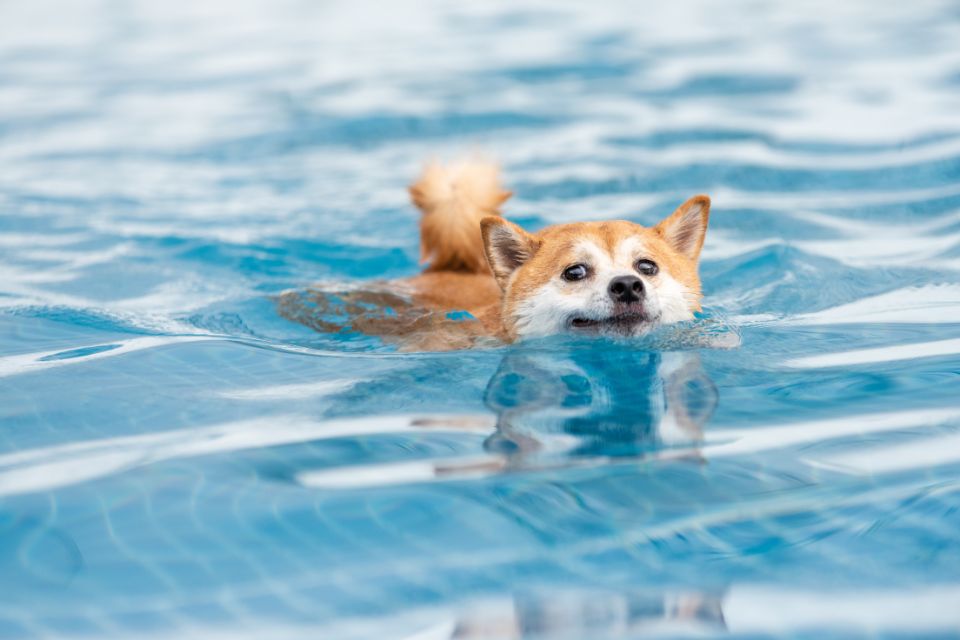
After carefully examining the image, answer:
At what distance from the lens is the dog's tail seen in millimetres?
6102

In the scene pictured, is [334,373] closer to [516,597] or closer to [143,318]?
[143,318]

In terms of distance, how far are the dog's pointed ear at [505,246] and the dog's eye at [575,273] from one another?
0.34 metres

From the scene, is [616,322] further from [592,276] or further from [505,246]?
[505,246]

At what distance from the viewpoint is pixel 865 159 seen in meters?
8.62

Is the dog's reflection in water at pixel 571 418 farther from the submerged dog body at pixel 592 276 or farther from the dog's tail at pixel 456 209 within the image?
the dog's tail at pixel 456 209

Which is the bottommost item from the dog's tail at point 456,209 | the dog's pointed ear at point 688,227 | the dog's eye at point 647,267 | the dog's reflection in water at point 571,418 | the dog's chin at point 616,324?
the dog's reflection in water at point 571,418

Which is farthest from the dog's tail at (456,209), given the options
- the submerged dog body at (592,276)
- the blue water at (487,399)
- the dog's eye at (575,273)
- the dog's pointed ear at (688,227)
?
the dog's eye at (575,273)

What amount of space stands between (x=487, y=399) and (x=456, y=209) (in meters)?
1.96

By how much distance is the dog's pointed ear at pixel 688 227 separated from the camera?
5.03 metres

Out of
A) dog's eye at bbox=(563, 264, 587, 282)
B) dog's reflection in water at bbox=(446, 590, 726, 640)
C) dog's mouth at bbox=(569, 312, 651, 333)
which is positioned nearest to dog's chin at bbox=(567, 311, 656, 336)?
dog's mouth at bbox=(569, 312, 651, 333)

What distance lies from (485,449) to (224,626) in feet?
3.88

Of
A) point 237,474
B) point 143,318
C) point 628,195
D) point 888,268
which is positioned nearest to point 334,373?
point 237,474

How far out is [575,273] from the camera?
4.72 metres

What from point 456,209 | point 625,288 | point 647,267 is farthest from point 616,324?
point 456,209
